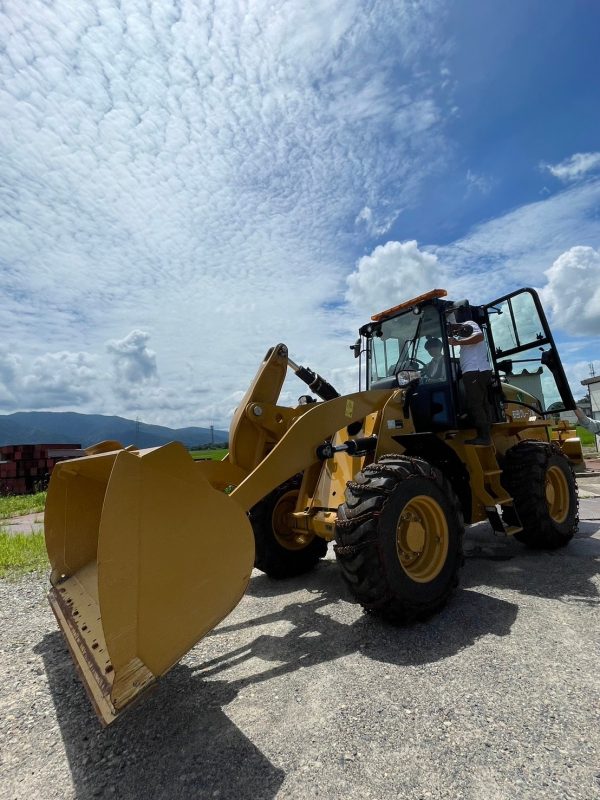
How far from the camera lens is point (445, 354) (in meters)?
5.57

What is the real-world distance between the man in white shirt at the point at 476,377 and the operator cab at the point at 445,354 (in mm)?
124

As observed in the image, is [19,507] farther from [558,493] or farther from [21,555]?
[558,493]

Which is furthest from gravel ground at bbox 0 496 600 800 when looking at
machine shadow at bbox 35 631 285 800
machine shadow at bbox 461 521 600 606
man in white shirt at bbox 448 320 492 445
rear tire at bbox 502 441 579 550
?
man in white shirt at bbox 448 320 492 445

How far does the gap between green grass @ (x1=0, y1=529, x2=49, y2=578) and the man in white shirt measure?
5.95 metres

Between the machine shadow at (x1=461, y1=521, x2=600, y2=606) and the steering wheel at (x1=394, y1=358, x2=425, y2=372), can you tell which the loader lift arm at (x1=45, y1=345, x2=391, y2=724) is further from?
the machine shadow at (x1=461, y1=521, x2=600, y2=606)

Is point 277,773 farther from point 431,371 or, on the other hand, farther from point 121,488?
point 431,371

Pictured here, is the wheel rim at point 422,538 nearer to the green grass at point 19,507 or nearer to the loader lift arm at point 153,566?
the loader lift arm at point 153,566

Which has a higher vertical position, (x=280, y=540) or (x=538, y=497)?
(x=538, y=497)

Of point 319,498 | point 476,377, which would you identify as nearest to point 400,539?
point 319,498

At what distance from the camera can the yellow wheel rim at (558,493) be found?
6.37 m

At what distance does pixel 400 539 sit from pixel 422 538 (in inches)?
10.4

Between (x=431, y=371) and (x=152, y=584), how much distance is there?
161 inches

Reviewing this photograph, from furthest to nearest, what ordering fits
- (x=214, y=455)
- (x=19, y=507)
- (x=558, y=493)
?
(x=214, y=455) < (x=19, y=507) < (x=558, y=493)

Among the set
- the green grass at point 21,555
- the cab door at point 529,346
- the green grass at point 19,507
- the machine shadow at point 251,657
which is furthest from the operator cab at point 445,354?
the green grass at point 19,507
